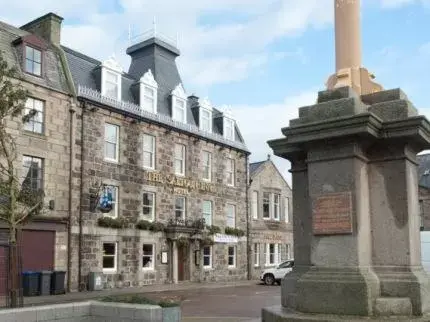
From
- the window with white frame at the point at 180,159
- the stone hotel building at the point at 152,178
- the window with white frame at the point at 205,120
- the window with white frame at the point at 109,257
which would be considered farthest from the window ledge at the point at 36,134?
the window with white frame at the point at 205,120

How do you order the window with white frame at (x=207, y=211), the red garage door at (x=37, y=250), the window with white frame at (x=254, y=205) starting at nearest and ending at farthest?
the red garage door at (x=37, y=250) → the window with white frame at (x=207, y=211) → the window with white frame at (x=254, y=205)

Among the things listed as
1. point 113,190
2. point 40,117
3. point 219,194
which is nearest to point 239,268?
point 219,194

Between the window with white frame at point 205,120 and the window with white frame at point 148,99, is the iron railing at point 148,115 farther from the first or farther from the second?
the window with white frame at point 205,120

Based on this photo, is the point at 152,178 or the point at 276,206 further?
the point at 276,206

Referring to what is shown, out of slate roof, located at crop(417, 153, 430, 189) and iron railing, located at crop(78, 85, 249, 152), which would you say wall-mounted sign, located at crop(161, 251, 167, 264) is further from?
slate roof, located at crop(417, 153, 430, 189)

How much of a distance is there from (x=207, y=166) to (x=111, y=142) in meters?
8.44

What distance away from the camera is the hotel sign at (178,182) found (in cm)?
3228

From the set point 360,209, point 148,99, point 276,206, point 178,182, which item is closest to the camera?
point 360,209

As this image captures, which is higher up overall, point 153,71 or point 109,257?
point 153,71

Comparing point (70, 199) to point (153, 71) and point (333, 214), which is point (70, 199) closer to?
point (153, 71)

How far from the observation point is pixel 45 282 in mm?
25219

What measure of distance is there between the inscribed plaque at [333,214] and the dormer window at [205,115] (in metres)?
28.4

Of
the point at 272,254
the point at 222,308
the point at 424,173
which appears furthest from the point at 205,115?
the point at 424,173

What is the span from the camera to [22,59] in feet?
87.7
